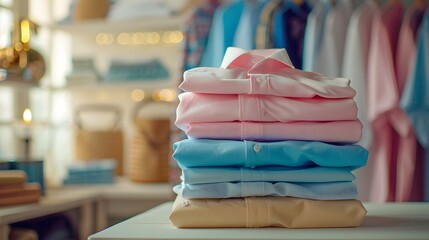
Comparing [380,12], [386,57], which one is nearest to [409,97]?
[386,57]

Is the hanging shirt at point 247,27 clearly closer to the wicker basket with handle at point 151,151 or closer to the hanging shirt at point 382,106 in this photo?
the hanging shirt at point 382,106

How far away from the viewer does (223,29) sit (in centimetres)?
218

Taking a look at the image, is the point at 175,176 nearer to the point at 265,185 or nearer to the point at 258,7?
the point at 258,7

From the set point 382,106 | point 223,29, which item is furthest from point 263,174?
point 223,29

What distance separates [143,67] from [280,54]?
5.67 ft

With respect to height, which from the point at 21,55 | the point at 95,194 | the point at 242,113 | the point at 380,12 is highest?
the point at 380,12

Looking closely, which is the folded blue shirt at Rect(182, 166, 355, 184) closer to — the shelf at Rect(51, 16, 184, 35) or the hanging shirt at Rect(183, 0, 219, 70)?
the hanging shirt at Rect(183, 0, 219, 70)

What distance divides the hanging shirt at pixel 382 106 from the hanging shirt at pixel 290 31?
0.92 ft

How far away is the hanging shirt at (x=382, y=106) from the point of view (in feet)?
6.20

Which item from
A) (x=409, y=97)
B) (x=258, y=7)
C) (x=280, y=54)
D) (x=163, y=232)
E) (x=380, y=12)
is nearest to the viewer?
(x=163, y=232)

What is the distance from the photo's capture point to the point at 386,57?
1.92 m

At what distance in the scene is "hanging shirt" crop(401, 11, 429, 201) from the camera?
1.83 meters

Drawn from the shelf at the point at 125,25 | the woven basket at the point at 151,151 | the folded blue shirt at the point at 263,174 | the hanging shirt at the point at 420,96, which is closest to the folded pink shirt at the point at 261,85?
the folded blue shirt at the point at 263,174

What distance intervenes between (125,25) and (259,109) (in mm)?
1912
